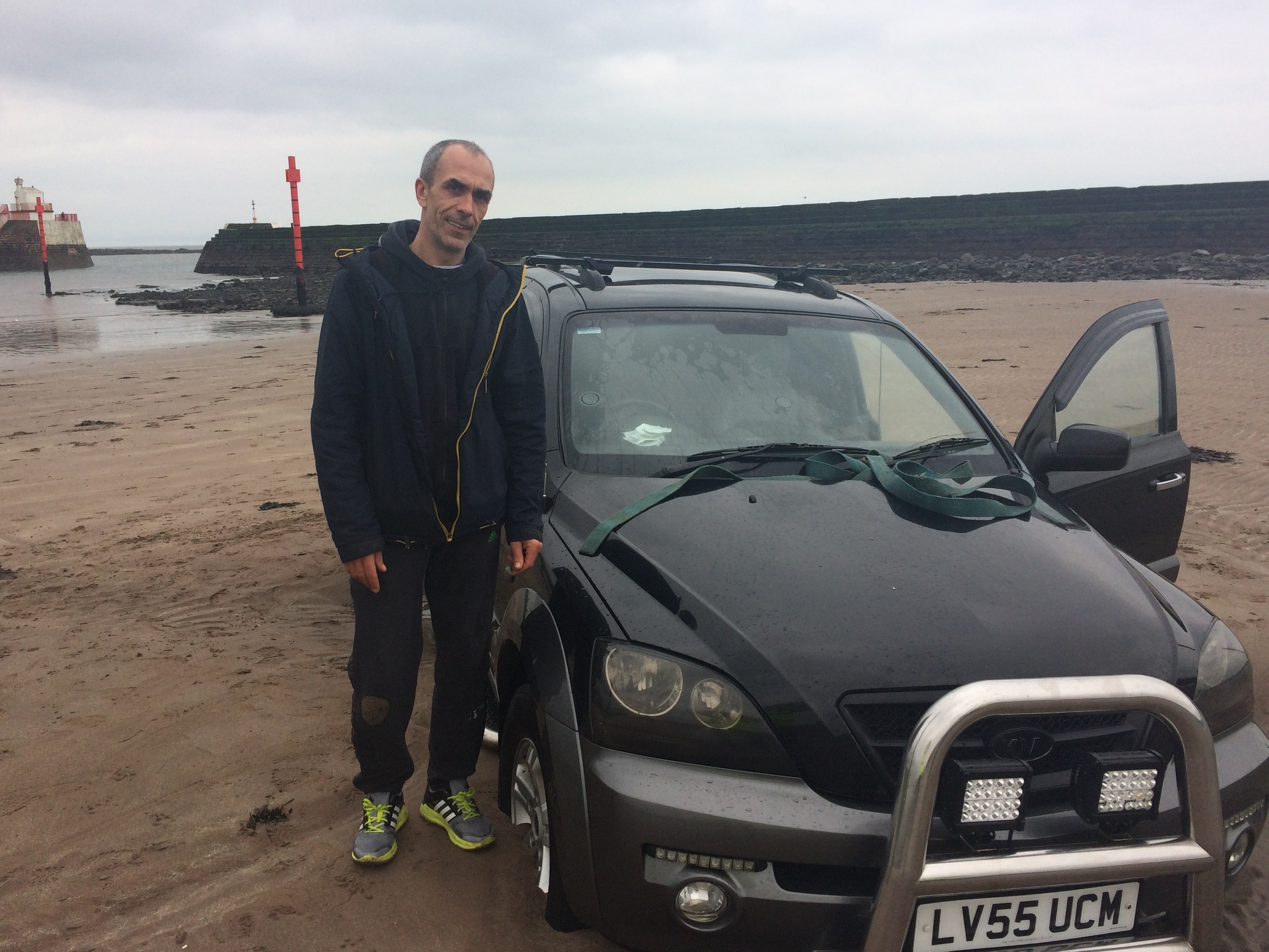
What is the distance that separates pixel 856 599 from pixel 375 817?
5.17ft

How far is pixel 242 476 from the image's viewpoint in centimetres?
776

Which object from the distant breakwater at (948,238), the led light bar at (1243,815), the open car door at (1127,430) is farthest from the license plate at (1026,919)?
the distant breakwater at (948,238)

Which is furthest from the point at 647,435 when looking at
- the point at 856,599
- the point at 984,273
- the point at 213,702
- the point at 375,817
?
the point at 984,273

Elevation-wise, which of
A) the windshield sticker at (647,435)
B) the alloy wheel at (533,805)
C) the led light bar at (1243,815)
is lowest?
the alloy wheel at (533,805)

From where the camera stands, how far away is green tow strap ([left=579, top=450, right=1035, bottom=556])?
260cm

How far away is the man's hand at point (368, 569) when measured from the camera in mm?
2643

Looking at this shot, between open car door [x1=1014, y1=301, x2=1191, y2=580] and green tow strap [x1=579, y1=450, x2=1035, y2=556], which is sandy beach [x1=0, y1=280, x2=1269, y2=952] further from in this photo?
green tow strap [x1=579, y1=450, x2=1035, y2=556]

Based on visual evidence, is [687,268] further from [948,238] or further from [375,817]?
[948,238]

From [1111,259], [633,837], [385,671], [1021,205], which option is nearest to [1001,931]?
[633,837]

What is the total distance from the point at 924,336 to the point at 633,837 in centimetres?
1530

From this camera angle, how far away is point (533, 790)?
2.52 metres

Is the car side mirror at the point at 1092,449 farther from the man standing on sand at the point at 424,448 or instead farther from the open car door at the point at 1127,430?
the man standing on sand at the point at 424,448

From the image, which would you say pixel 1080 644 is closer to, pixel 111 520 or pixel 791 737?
pixel 791 737

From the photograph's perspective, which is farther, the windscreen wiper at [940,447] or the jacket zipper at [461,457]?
the windscreen wiper at [940,447]
